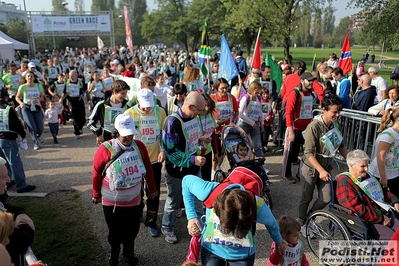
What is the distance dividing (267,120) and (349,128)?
180cm

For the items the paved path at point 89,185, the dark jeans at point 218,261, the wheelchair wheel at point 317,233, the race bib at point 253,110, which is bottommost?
the paved path at point 89,185

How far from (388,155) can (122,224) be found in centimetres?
339

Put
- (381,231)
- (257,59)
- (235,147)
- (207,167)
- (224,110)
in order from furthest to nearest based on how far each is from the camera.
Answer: (257,59)
(224,110)
(235,147)
(207,167)
(381,231)

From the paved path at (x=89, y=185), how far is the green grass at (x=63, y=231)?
136 millimetres

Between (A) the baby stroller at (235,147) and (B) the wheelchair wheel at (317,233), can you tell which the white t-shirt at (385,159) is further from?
(A) the baby stroller at (235,147)

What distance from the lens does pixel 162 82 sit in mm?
8852

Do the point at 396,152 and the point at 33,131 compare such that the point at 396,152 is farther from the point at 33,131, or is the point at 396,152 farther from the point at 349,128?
the point at 33,131

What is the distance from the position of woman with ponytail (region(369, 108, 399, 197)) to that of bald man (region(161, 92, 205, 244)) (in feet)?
7.29

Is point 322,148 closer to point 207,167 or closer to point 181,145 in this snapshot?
point 207,167

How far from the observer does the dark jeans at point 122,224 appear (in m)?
3.68

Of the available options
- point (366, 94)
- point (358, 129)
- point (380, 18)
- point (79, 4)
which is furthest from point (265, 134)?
point (79, 4)

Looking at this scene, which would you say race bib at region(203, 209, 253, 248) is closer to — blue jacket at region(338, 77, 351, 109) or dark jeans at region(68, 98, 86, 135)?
blue jacket at region(338, 77, 351, 109)

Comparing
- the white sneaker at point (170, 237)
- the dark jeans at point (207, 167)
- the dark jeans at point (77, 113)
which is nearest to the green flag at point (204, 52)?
the dark jeans at point (77, 113)

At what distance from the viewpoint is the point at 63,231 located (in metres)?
4.77
